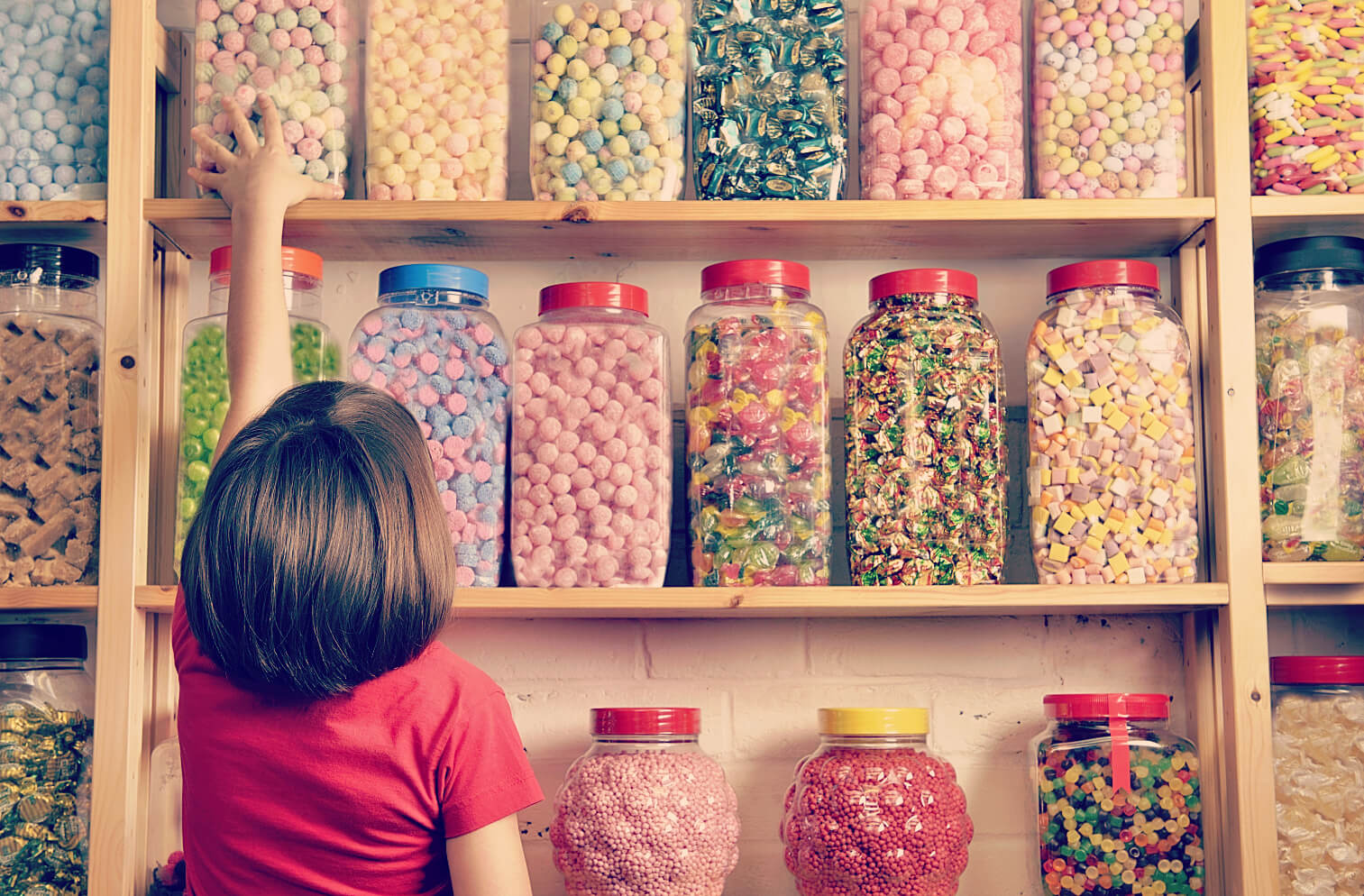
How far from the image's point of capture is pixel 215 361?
45.3 inches

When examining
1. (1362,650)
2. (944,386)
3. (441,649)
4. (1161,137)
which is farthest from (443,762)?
(1362,650)

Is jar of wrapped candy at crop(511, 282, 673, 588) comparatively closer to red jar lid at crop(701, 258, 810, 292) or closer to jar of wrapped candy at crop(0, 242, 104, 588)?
red jar lid at crop(701, 258, 810, 292)

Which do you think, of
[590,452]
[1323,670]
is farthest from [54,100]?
[1323,670]

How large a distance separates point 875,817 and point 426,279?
674 mm

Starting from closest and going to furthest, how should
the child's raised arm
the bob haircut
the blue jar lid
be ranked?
1. the bob haircut
2. the child's raised arm
3. the blue jar lid

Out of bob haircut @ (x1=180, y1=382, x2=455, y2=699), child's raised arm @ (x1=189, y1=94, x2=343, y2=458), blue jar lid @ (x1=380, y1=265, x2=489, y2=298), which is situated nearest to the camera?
bob haircut @ (x1=180, y1=382, x2=455, y2=699)

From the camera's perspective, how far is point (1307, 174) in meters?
1.14

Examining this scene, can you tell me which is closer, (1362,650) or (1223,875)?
(1223,875)

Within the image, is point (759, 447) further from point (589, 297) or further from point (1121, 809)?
point (1121, 809)

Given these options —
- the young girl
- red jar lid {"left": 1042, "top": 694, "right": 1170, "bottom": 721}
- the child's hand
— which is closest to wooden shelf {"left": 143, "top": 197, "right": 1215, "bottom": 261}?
the child's hand

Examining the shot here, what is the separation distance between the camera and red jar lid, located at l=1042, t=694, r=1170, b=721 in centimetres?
110

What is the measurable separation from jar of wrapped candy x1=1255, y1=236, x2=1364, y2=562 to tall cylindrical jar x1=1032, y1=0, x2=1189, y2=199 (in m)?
0.16

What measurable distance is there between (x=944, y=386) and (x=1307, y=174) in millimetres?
419

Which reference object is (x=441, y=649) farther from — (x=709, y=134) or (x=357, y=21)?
(x=357, y=21)
